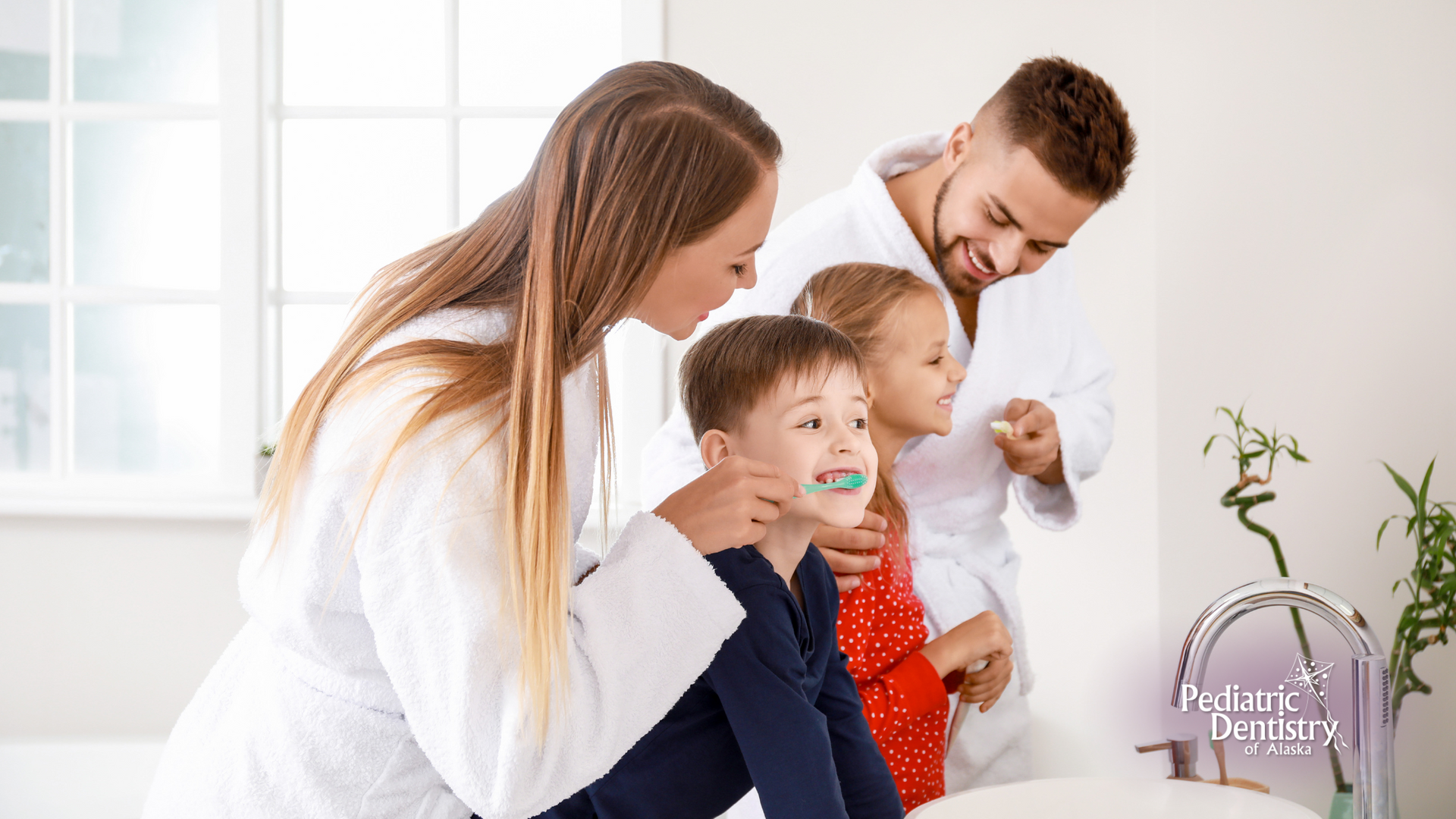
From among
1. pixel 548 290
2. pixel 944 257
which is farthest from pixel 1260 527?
pixel 548 290

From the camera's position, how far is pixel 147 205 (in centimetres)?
228

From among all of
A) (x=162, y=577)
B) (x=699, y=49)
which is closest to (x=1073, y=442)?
(x=699, y=49)

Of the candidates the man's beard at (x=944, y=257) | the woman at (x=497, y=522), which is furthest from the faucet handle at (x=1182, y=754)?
the man's beard at (x=944, y=257)

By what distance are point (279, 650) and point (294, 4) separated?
6.32 ft

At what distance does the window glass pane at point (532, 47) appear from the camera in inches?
85.7

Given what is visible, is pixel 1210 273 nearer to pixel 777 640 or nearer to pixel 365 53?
pixel 777 640

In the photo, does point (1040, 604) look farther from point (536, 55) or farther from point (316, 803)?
point (536, 55)

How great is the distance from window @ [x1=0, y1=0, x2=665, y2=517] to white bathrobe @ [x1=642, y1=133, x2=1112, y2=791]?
1039 millimetres

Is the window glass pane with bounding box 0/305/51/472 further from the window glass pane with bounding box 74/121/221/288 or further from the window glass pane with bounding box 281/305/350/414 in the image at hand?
the window glass pane with bounding box 281/305/350/414

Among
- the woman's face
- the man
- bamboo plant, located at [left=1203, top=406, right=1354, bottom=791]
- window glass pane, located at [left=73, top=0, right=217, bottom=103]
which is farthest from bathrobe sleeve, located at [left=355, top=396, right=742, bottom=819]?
window glass pane, located at [left=73, top=0, right=217, bottom=103]

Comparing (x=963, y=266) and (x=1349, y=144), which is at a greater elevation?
(x=1349, y=144)

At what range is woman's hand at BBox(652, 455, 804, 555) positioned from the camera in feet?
2.38

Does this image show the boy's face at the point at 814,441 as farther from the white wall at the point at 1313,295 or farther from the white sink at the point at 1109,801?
the white wall at the point at 1313,295

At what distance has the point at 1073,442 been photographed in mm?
1417
